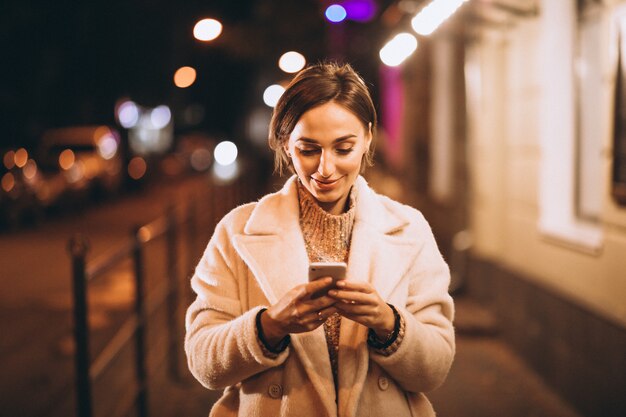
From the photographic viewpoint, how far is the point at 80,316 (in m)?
3.83

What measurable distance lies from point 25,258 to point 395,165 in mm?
7917

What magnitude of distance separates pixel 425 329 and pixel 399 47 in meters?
2.57

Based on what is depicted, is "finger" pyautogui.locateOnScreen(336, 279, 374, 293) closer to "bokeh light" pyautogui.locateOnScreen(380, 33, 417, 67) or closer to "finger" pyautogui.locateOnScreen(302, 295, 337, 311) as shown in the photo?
"finger" pyautogui.locateOnScreen(302, 295, 337, 311)

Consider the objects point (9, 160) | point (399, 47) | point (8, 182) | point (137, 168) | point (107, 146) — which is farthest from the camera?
point (137, 168)

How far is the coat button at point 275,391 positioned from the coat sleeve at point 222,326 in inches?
3.3

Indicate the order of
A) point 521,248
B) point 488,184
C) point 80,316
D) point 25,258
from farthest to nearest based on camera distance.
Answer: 1. point 25,258
2. point 488,184
3. point 521,248
4. point 80,316

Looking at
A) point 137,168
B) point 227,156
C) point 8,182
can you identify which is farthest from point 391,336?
point 227,156

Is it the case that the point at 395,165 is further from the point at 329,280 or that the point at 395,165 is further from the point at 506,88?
the point at 329,280

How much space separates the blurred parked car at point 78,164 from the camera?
2002 centimetres

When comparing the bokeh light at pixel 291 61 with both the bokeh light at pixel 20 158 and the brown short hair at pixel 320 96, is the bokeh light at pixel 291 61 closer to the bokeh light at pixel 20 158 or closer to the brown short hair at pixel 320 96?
the bokeh light at pixel 20 158

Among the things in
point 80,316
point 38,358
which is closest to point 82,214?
point 38,358

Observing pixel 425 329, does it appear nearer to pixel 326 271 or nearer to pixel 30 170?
pixel 326 271

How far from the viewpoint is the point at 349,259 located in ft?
7.77

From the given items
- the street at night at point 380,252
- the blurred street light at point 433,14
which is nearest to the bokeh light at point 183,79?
the street at night at point 380,252
